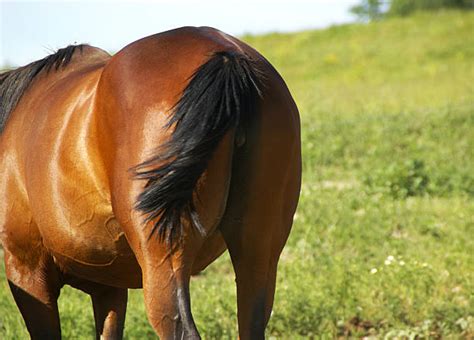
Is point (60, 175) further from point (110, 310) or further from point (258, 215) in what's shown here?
point (110, 310)

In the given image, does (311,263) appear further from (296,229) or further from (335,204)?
(335,204)

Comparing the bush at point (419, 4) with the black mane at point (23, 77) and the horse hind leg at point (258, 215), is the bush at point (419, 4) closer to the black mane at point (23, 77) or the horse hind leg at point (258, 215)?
the black mane at point (23, 77)

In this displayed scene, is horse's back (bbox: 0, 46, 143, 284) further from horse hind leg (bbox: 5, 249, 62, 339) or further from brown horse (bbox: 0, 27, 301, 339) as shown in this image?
horse hind leg (bbox: 5, 249, 62, 339)

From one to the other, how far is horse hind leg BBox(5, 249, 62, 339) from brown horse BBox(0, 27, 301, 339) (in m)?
0.37

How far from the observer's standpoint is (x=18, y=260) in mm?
4363

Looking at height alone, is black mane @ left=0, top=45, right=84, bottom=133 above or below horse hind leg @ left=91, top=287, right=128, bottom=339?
above

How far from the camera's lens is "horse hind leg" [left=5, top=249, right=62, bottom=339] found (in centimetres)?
437

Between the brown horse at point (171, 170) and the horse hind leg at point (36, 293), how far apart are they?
1.20 ft

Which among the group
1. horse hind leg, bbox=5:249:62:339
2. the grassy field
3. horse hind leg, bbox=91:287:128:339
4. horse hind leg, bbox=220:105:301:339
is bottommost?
the grassy field

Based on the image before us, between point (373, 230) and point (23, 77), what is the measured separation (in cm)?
392

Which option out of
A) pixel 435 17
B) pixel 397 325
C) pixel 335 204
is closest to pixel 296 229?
pixel 335 204

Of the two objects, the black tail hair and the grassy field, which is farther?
the grassy field

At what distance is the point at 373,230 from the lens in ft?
25.3

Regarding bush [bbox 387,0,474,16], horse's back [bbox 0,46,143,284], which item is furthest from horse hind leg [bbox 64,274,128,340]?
bush [bbox 387,0,474,16]
